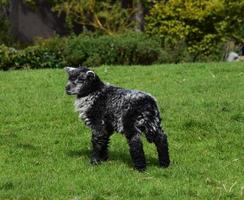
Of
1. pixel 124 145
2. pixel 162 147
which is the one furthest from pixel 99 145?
pixel 124 145

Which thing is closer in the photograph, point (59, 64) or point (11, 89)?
point (11, 89)

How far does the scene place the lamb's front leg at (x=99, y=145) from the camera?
7.53m

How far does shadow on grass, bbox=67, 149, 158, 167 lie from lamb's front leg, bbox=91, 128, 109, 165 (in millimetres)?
269

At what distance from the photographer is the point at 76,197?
6344 millimetres

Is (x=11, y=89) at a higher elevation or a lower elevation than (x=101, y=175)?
lower

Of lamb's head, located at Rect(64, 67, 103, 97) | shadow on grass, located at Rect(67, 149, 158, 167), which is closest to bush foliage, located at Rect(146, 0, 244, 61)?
shadow on grass, located at Rect(67, 149, 158, 167)

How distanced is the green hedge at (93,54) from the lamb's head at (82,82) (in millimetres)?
9969

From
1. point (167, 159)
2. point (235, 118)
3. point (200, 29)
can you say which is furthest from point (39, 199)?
point (200, 29)

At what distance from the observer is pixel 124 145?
8.71 meters

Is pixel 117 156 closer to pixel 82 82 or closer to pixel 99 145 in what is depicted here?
pixel 99 145

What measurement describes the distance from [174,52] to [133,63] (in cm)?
138

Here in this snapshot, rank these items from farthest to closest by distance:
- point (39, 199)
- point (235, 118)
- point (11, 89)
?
point (11, 89)
point (235, 118)
point (39, 199)

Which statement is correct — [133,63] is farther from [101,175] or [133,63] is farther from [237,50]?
[101,175]

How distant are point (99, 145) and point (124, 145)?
1165mm
